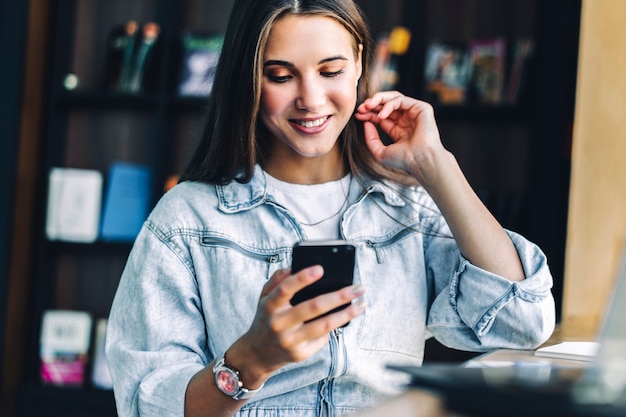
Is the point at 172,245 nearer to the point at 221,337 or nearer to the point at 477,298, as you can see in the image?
the point at 221,337

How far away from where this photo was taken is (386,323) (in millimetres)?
1499

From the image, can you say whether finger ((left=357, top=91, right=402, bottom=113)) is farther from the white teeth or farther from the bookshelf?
the bookshelf

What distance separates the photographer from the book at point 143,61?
11.6ft

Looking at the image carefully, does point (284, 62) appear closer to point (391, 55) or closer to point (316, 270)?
point (316, 270)

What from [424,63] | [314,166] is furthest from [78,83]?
[314,166]

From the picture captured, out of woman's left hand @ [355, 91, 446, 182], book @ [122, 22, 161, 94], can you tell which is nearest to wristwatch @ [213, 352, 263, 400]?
woman's left hand @ [355, 91, 446, 182]

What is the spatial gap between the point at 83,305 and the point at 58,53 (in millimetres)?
1154

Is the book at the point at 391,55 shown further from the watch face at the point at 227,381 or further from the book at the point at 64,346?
the watch face at the point at 227,381

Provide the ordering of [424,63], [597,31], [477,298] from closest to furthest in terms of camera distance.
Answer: [477,298]
[597,31]
[424,63]

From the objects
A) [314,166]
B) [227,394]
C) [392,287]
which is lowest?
[227,394]

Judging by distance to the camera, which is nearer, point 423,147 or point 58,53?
point 423,147

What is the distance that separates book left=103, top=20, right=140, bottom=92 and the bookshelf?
65 mm

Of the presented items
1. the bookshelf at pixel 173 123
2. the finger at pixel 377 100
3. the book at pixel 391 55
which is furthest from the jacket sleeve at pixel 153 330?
the book at pixel 391 55

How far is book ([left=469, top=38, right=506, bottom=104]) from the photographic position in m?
3.23
